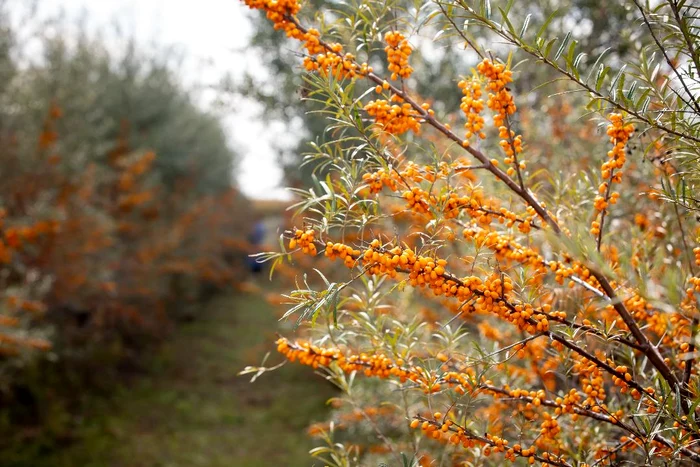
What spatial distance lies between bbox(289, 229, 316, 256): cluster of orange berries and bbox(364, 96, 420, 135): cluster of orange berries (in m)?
0.39

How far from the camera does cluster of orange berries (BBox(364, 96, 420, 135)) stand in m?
1.54

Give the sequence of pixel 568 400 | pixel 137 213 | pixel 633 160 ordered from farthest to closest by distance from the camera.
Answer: pixel 137 213 → pixel 633 160 → pixel 568 400

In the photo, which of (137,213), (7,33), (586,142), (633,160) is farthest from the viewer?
(137,213)

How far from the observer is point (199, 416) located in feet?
22.9

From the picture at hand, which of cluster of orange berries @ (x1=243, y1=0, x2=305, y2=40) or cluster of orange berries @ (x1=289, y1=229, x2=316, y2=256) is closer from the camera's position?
cluster of orange berries @ (x1=289, y1=229, x2=316, y2=256)

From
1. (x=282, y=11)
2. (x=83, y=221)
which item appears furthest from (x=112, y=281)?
(x=282, y=11)

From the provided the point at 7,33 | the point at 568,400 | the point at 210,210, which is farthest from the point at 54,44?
the point at 568,400

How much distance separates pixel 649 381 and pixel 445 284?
2.87ft

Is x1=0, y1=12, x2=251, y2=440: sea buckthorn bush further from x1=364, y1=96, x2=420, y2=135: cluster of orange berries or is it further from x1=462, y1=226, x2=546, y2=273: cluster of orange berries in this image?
x1=462, y1=226, x2=546, y2=273: cluster of orange berries

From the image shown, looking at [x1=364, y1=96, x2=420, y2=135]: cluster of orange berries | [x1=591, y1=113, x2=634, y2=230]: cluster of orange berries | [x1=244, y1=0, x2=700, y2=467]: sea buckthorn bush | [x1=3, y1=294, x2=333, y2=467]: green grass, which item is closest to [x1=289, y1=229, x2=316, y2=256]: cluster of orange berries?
[x1=244, y1=0, x2=700, y2=467]: sea buckthorn bush

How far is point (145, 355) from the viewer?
906cm

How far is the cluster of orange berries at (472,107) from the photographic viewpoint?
1.59 metres

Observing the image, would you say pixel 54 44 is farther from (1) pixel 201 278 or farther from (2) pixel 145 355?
(1) pixel 201 278

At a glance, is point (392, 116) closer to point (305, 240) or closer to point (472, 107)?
point (472, 107)
